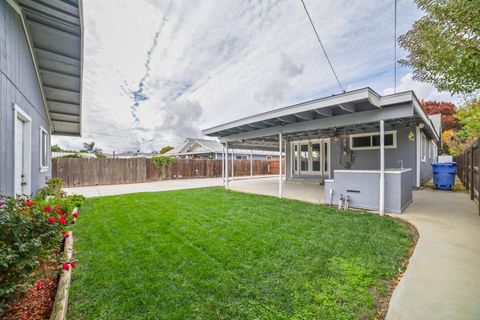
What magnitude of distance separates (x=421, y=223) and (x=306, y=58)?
280 inches

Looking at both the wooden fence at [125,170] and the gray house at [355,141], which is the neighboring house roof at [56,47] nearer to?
the wooden fence at [125,170]

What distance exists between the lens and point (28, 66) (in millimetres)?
4957

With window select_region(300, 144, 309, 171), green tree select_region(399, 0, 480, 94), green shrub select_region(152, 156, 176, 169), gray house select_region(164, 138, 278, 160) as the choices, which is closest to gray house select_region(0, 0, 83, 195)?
green tree select_region(399, 0, 480, 94)

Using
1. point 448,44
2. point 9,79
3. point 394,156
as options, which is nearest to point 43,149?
point 9,79

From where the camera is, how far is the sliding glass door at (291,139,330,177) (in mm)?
11391

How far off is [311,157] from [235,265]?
1007 cm

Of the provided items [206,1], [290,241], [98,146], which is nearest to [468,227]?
[290,241]

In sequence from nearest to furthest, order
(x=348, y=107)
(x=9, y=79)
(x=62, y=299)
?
(x=62, y=299) < (x=9, y=79) < (x=348, y=107)

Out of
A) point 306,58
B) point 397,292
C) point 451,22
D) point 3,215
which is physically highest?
point 306,58

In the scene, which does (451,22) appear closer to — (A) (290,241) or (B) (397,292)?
(B) (397,292)

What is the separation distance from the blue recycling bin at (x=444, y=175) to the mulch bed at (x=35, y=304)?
11.6m

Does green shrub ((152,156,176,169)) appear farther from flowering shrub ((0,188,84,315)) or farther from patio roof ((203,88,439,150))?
flowering shrub ((0,188,84,315))

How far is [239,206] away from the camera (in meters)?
6.25

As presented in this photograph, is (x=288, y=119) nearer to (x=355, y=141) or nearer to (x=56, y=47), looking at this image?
(x=355, y=141)
